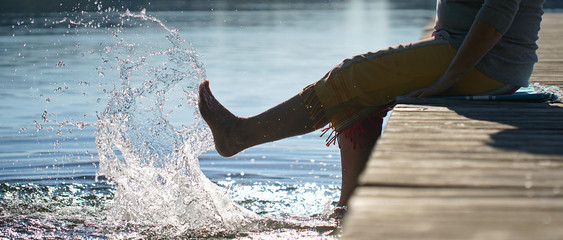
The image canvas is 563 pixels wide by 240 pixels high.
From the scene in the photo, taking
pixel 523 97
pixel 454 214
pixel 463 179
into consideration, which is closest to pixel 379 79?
pixel 523 97

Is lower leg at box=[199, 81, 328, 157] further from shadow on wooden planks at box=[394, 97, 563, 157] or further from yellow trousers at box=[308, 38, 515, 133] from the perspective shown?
shadow on wooden planks at box=[394, 97, 563, 157]

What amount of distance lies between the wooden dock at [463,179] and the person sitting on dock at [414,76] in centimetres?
34

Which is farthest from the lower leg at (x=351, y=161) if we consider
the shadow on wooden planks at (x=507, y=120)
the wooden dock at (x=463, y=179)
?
the wooden dock at (x=463, y=179)

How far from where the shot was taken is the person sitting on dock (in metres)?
3.04

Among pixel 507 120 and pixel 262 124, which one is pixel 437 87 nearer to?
pixel 507 120

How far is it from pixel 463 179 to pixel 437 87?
138 centimetres

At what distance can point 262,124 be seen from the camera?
3137 millimetres

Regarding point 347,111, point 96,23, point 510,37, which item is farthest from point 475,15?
point 96,23

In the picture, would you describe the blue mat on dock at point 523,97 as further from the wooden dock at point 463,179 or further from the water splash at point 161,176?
the water splash at point 161,176

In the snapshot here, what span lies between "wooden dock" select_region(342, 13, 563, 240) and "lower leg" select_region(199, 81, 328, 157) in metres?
0.50

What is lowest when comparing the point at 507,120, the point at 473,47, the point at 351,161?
the point at 351,161

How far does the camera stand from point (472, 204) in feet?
5.17

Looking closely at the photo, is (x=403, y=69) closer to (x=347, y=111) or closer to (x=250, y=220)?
(x=347, y=111)

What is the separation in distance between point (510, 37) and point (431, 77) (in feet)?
1.13
